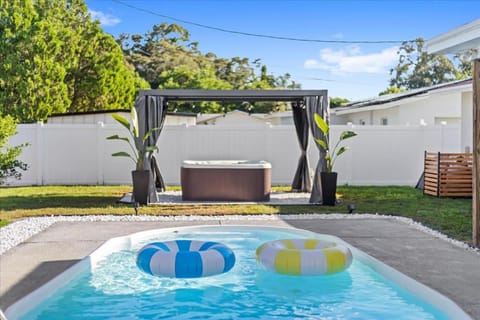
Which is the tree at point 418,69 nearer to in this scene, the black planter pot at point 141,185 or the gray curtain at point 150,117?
the gray curtain at point 150,117

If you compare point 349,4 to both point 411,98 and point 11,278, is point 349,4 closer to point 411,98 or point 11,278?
point 411,98

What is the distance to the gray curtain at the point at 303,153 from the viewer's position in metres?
12.5

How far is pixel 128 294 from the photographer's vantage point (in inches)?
202

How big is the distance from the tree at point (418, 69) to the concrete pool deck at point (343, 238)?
3597 centimetres

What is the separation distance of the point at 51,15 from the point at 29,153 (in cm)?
1051

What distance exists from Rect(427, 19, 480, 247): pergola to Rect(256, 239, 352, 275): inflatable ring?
6.71ft

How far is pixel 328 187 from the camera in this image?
10102mm

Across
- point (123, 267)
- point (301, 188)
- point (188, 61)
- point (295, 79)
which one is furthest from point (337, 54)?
point (123, 267)

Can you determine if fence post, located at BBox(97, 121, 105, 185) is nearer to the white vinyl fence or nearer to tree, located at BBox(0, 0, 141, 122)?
the white vinyl fence

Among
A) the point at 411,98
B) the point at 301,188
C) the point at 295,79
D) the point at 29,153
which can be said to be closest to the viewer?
the point at 301,188

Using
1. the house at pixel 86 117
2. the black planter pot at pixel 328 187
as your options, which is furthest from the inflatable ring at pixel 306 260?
the house at pixel 86 117

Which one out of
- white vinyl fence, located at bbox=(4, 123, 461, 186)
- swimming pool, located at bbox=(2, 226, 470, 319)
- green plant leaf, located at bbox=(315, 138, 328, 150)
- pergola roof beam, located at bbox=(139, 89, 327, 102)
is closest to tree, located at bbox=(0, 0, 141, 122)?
→ white vinyl fence, located at bbox=(4, 123, 461, 186)

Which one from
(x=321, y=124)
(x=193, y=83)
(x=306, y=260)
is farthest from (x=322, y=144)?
(x=193, y=83)

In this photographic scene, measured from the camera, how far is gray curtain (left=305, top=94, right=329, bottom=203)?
10422mm
